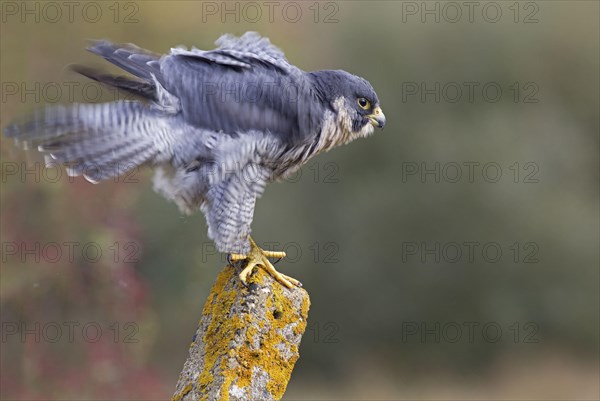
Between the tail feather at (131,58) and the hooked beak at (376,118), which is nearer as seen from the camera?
the tail feather at (131,58)

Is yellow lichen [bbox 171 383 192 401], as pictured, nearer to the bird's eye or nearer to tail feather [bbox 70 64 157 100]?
tail feather [bbox 70 64 157 100]

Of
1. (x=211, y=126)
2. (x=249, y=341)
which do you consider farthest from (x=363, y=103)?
(x=249, y=341)

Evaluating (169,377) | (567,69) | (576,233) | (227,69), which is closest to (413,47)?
(567,69)

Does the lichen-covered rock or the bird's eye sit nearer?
the lichen-covered rock

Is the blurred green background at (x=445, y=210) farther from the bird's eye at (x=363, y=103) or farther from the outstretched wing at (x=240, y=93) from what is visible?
the outstretched wing at (x=240, y=93)

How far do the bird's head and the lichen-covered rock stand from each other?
1.38 m

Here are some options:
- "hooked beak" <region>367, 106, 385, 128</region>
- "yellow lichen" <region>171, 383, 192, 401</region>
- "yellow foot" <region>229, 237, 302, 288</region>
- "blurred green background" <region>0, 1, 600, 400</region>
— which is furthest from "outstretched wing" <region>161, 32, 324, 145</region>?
"blurred green background" <region>0, 1, 600, 400</region>

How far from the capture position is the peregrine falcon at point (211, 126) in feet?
15.4

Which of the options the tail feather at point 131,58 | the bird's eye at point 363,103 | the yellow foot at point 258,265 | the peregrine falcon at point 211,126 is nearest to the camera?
the yellow foot at point 258,265

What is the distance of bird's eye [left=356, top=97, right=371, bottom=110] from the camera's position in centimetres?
541

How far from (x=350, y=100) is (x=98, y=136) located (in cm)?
159

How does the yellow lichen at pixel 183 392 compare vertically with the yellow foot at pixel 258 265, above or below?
below

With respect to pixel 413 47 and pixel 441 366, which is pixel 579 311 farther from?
pixel 413 47

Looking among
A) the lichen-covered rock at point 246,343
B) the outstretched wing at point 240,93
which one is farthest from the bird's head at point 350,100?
the lichen-covered rock at point 246,343
